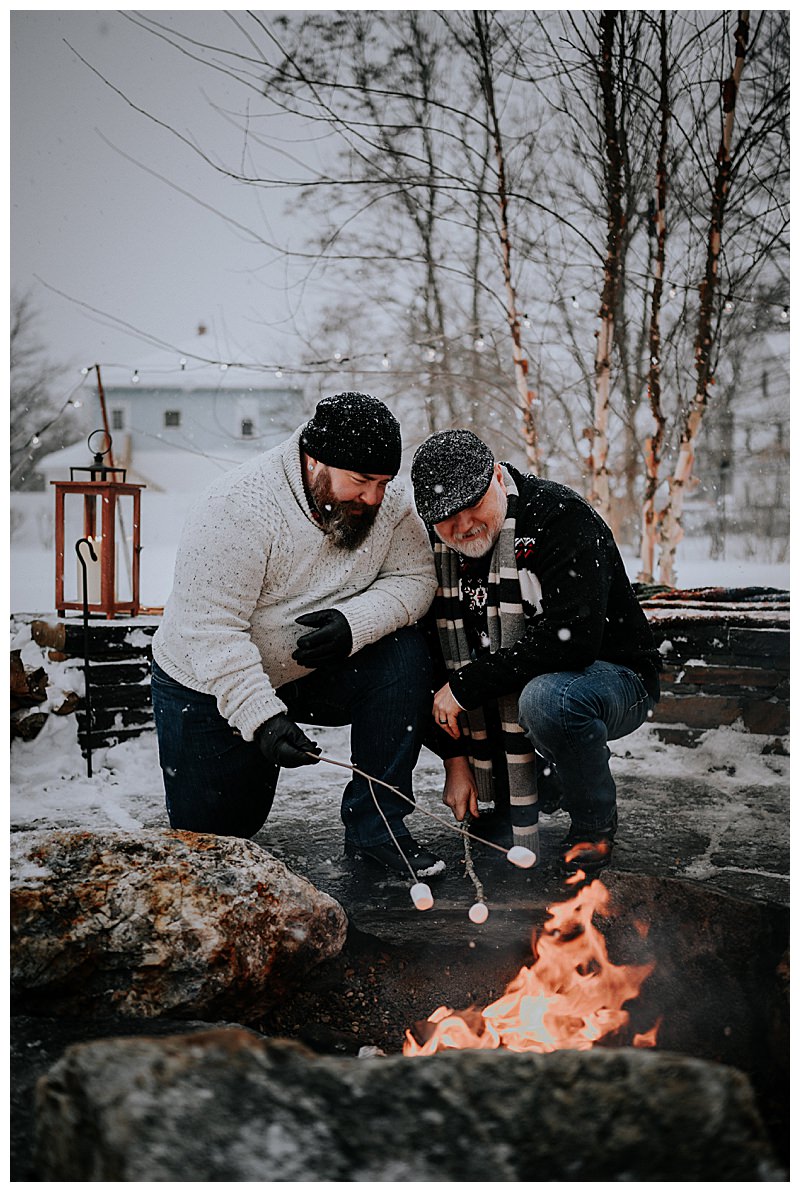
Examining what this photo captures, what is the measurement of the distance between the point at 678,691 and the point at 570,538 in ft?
5.13

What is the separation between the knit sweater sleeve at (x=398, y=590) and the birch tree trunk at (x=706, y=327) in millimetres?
2520

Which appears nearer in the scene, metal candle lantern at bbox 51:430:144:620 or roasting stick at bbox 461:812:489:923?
roasting stick at bbox 461:812:489:923

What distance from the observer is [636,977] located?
1.77 m

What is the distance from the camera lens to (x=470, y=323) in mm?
4773

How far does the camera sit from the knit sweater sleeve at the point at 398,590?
216 centimetres

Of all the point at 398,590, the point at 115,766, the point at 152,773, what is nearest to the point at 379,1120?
the point at 398,590

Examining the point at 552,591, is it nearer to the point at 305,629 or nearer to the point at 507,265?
the point at 305,629

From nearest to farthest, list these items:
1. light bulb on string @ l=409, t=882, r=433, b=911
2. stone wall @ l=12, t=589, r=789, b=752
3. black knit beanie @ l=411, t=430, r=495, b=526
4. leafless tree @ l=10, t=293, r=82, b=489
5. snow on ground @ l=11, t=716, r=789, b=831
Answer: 1. light bulb on string @ l=409, t=882, r=433, b=911
2. black knit beanie @ l=411, t=430, r=495, b=526
3. snow on ground @ l=11, t=716, r=789, b=831
4. stone wall @ l=12, t=589, r=789, b=752
5. leafless tree @ l=10, t=293, r=82, b=489

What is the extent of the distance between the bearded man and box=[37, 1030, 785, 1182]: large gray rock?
1002 millimetres

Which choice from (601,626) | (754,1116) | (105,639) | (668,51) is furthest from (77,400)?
(754,1116)

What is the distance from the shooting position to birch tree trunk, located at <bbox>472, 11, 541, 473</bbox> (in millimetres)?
3709

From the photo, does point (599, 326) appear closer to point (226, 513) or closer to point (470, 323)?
point (470, 323)

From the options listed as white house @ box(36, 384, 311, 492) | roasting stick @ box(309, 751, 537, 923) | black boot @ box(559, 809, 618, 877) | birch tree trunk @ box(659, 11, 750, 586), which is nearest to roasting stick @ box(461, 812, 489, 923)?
roasting stick @ box(309, 751, 537, 923)

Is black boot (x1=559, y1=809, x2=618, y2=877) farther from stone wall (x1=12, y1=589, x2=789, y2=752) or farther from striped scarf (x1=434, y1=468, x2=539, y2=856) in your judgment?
stone wall (x1=12, y1=589, x2=789, y2=752)
